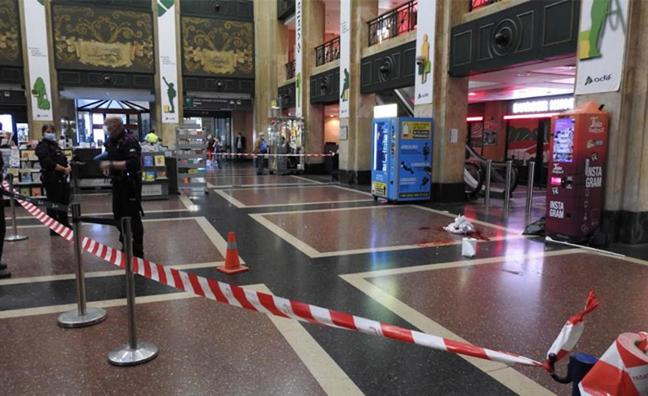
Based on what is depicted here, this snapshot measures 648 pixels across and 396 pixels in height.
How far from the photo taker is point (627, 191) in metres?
6.82

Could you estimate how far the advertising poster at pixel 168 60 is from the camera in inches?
835

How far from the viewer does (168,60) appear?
70.5ft

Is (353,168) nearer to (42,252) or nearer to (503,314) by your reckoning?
(42,252)

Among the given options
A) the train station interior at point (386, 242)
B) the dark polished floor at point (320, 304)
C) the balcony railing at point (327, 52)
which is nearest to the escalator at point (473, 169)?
the train station interior at point (386, 242)

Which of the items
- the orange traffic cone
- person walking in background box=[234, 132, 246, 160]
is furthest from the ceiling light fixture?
person walking in background box=[234, 132, 246, 160]

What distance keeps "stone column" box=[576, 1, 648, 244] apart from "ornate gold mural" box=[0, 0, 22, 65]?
21.6m

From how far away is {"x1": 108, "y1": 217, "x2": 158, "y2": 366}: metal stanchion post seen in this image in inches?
125

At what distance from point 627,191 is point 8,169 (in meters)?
11.5

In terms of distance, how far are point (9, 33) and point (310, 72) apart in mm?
12741

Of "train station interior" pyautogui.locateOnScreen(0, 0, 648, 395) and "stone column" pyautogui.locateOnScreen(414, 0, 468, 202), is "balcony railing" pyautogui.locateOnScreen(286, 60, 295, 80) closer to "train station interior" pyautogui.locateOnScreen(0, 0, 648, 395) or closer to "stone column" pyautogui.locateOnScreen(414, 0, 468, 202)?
"train station interior" pyautogui.locateOnScreen(0, 0, 648, 395)

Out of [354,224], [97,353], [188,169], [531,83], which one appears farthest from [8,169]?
[531,83]

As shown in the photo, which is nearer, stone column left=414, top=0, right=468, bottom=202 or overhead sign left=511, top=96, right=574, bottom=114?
stone column left=414, top=0, right=468, bottom=202

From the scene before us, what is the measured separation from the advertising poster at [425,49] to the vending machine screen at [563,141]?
425cm

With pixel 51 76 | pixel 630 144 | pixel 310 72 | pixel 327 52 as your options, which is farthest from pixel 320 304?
pixel 51 76
